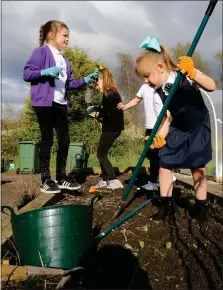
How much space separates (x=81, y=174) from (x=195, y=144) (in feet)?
10.4

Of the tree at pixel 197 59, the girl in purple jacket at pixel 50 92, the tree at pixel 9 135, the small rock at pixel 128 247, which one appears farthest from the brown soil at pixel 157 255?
the tree at pixel 197 59

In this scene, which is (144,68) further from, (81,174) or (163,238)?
(81,174)

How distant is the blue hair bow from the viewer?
2654 millimetres

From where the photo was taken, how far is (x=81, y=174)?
558 centimetres

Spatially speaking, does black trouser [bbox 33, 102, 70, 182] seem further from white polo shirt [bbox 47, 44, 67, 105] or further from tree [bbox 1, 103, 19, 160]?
tree [bbox 1, 103, 19, 160]

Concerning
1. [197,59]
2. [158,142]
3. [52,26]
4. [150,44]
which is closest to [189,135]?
[158,142]

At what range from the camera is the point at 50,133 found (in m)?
3.26

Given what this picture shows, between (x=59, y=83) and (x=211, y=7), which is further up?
(x=211, y=7)

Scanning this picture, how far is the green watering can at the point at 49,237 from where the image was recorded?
5.67ft

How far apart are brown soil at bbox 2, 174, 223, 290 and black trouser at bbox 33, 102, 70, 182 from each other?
77 cm

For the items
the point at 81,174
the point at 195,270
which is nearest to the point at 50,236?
the point at 195,270

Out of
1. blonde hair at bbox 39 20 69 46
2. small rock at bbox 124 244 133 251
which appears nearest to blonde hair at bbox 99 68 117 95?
blonde hair at bbox 39 20 69 46

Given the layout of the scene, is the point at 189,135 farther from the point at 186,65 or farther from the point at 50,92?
the point at 50,92

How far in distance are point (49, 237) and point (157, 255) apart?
680 millimetres
